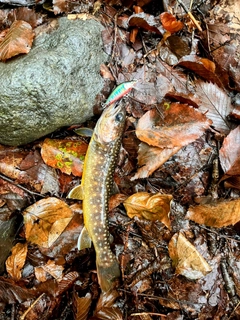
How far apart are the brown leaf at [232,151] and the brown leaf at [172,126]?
0.23 meters

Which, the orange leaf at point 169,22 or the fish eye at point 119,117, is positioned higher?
the orange leaf at point 169,22

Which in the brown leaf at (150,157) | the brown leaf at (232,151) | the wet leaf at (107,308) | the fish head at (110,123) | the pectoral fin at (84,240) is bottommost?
the wet leaf at (107,308)

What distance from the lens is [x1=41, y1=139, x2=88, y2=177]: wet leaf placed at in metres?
3.17

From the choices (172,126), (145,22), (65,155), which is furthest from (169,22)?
(65,155)

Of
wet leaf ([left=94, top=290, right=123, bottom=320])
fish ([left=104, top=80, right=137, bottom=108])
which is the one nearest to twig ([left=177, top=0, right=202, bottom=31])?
fish ([left=104, top=80, right=137, bottom=108])

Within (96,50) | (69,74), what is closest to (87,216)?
(69,74)

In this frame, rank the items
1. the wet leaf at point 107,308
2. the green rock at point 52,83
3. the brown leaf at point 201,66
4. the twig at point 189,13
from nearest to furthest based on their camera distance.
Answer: the green rock at point 52,83 → the wet leaf at point 107,308 → the brown leaf at point 201,66 → the twig at point 189,13

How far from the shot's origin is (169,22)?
3.19 m

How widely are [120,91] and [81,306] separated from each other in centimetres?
179

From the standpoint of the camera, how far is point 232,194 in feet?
11.0

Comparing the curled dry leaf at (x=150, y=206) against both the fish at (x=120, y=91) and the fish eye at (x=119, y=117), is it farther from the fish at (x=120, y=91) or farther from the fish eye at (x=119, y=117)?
the fish at (x=120, y=91)

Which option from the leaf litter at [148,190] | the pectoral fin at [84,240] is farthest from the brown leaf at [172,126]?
the pectoral fin at [84,240]

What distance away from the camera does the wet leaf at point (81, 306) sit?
3.09m

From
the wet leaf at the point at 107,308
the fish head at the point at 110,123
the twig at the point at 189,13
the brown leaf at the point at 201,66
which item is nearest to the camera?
the fish head at the point at 110,123
